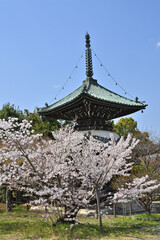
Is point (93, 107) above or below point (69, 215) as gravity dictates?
above

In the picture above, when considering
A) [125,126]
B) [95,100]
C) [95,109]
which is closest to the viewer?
[95,100]

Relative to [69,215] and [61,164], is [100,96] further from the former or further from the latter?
[69,215]

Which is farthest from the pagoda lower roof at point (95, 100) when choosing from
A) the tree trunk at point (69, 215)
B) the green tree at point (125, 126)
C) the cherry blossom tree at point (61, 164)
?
the green tree at point (125, 126)

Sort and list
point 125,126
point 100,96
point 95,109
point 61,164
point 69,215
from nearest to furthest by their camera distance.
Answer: point 61,164 → point 69,215 → point 100,96 → point 95,109 → point 125,126

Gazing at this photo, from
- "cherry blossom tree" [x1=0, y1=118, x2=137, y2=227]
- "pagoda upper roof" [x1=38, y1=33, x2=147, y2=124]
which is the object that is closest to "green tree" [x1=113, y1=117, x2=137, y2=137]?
"pagoda upper roof" [x1=38, y1=33, x2=147, y2=124]

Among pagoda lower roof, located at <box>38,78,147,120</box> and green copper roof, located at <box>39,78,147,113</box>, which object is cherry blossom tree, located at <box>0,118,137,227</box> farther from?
green copper roof, located at <box>39,78,147,113</box>

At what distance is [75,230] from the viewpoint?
7.10 metres

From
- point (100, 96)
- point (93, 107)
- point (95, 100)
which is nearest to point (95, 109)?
point (93, 107)

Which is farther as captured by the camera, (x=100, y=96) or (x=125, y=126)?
(x=125, y=126)

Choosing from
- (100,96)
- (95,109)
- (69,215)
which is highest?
(100,96)

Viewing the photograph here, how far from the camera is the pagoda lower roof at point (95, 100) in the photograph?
42.1 feet

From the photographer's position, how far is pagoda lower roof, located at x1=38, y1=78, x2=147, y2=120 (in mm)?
12833

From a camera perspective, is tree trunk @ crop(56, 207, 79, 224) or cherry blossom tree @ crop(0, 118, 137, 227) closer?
cherry blossom tree @ crop(0, 118, 137, 227)

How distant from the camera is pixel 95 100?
42.7ft
